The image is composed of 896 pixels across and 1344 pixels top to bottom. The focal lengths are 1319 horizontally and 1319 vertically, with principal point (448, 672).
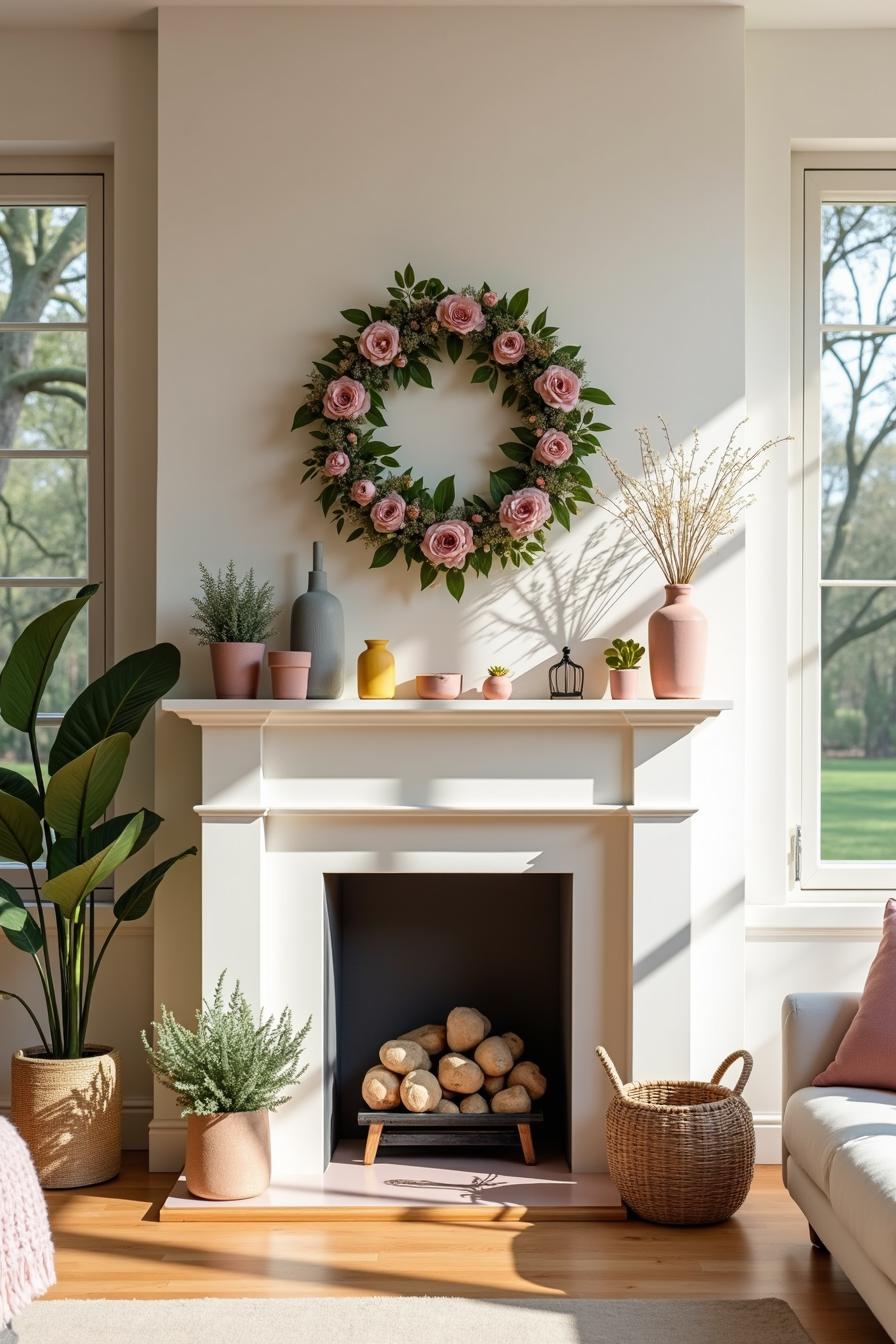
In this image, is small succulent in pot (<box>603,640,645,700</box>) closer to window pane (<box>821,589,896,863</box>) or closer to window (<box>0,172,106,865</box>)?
window pane (<box>821,589,896,863</box>)

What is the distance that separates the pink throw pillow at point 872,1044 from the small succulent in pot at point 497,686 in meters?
1.14

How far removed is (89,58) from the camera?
12.4ft

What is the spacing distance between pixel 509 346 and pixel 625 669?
0.92m

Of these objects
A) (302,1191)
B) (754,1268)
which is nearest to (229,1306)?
(302,1191)

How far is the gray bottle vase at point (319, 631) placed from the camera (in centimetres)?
348

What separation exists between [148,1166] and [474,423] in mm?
2213

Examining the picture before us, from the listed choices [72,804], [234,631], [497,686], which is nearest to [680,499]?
[497,686]

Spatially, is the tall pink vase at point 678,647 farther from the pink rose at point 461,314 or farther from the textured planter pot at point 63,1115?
A: the textured planter pot at point 63,1115

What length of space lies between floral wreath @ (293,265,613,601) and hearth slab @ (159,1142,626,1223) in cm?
153

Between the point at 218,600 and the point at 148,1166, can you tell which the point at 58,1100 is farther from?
the point at 218,600

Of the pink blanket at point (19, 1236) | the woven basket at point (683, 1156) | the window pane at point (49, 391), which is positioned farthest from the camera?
the window pane at point (49, 391)

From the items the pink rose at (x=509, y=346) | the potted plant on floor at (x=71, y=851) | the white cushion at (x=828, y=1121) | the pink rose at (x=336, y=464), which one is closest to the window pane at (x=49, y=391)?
the potted plant on floor at (x=71, y=851)

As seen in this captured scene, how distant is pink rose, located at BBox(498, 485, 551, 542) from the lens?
3.48 metres

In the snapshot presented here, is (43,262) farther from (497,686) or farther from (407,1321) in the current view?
(407,1321)
